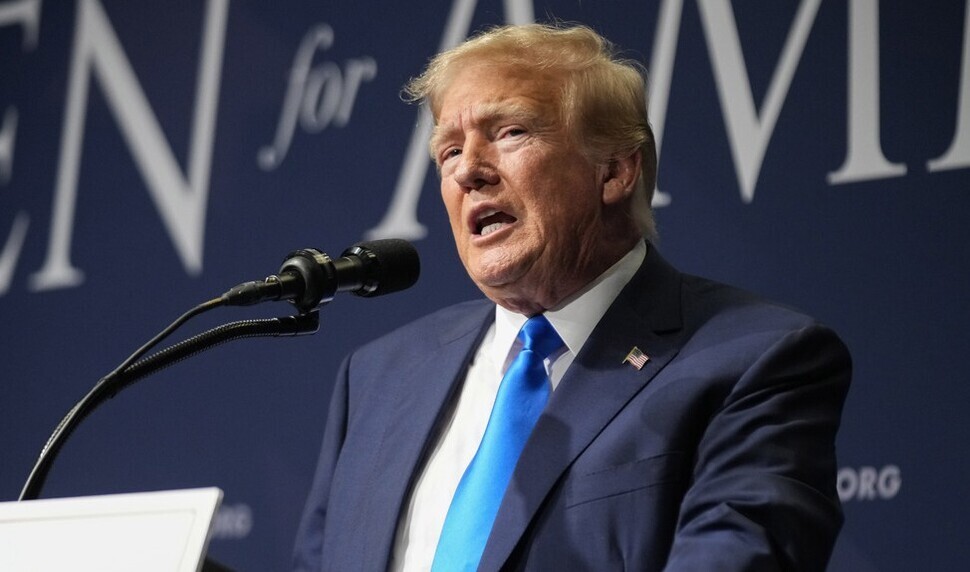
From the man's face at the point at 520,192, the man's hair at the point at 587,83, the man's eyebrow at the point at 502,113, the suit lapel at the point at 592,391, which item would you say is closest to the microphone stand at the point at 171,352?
the suit lapel at the point at 592,391

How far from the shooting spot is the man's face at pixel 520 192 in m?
2.28

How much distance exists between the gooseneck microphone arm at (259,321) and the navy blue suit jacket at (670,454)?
418 millimetres

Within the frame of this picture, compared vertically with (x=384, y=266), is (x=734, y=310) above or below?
below

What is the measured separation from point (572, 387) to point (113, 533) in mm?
909

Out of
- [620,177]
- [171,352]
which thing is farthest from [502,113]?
[171,352]

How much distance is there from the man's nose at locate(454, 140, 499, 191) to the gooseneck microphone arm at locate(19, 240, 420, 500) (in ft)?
1.65

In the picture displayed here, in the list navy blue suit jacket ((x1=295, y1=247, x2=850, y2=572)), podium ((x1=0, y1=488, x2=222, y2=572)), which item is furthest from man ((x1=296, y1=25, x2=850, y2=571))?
podium ((x1=0, y1=488, x2=222, y2=572))

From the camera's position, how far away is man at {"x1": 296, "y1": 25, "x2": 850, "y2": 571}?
1.88 m

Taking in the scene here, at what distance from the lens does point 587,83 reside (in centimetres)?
238

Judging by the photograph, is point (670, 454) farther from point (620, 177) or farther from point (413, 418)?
point (620, 177)

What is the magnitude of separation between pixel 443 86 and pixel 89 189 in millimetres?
1754

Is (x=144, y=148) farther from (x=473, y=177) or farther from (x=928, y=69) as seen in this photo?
(x=928, y=69)

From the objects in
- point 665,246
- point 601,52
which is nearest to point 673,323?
point 601,52

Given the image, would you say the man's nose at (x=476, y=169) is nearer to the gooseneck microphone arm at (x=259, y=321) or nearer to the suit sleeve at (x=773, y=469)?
the gooseneck microphone arm at (x=259, y=321)
